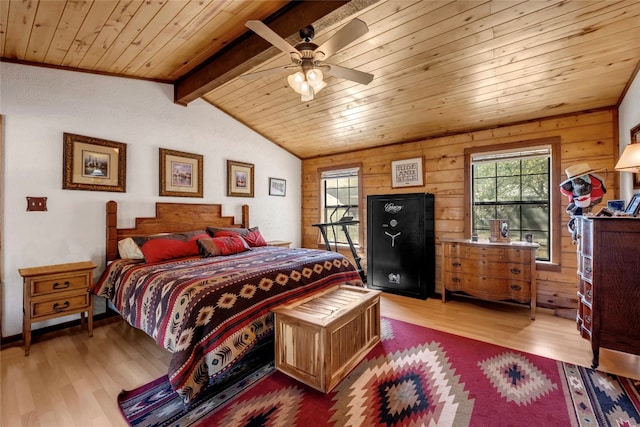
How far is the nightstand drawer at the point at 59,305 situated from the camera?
8.00ft

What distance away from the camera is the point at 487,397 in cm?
179

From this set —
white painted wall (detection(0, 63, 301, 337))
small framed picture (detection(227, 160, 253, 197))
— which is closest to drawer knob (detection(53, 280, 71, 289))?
white painted wall (detection(0, 63, 301, 337))

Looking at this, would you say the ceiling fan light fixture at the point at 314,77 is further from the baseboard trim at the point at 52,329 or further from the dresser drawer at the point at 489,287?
the baseboard trim at the point at 52,329

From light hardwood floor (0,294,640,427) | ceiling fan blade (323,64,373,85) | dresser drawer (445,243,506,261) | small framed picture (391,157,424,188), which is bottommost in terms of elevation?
light hardwood floor (0,294,640,427)

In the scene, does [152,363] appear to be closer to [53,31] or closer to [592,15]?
[53,31]

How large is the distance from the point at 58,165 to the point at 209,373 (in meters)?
2.65

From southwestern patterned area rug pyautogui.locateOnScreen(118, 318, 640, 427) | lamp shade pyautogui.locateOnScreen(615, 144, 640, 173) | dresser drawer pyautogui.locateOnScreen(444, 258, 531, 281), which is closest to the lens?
southwestern patterned area rug pyautogui.locateOnScreen(118, 318, 640, 427)

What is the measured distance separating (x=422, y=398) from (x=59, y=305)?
10.2 ft

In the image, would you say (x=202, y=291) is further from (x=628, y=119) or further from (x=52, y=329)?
(x=628, y=119)

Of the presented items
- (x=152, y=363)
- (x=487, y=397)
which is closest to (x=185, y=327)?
(x=152, y=363)

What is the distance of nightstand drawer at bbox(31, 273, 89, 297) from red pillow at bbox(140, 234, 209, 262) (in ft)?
1.78

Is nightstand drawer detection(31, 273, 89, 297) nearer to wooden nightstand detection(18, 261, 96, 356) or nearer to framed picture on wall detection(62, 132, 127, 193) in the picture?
wooden nightstand detection(18, 261, 96, 356)

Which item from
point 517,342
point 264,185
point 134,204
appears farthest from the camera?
point 264,185

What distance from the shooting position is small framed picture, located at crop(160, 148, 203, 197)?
3.62 metres
